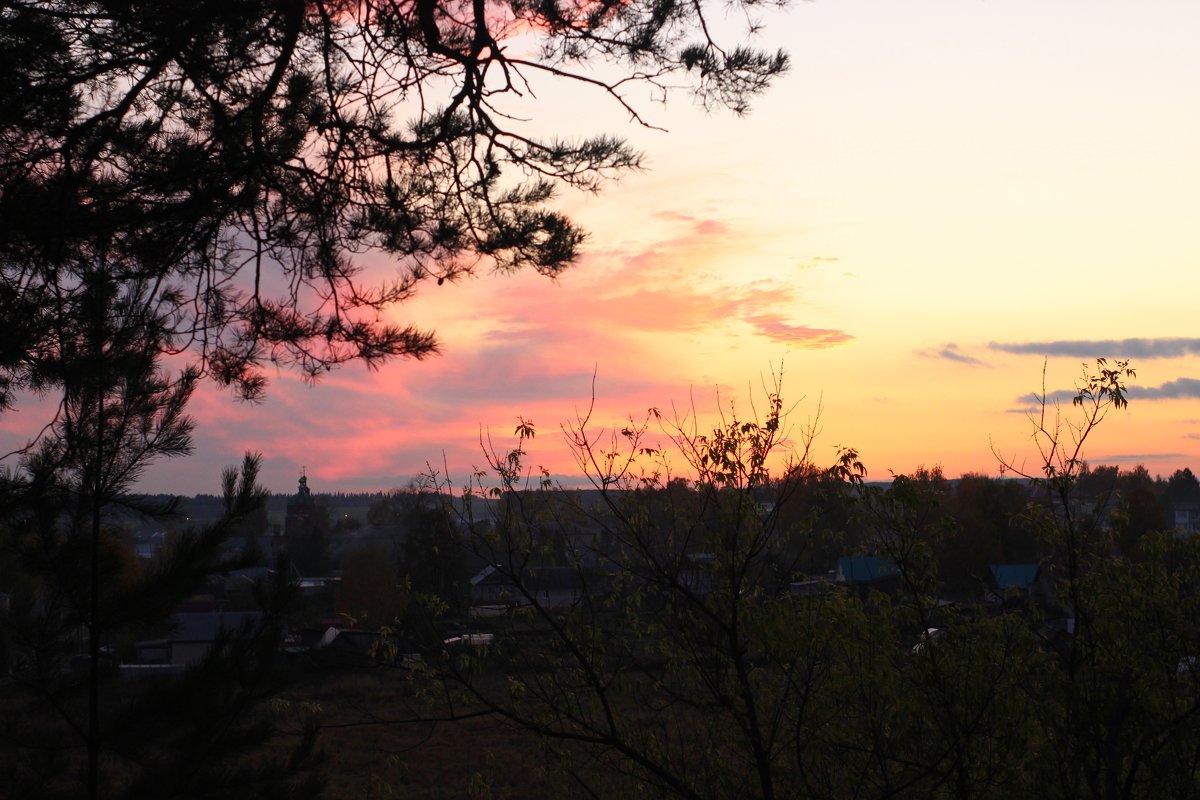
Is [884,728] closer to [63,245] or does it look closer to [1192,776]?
[1192,776]

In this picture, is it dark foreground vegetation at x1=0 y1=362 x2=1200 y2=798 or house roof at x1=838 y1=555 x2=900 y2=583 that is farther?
house roof at x1=838 y1=555 x2=900 y2=583

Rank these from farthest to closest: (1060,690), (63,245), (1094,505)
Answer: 1. (1094,505)
2. (1060,690)
3. (63,245)

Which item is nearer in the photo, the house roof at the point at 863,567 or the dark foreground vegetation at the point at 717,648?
the dark foreground vegetation at the point at 717,648

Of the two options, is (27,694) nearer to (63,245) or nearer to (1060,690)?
(63,245)

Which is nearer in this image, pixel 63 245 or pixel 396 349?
pixel 63 245

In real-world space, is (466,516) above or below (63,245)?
below

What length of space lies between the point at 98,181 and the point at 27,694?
11.1 ft

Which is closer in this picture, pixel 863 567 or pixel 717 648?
pixel 717 648

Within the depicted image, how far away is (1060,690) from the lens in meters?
5.44

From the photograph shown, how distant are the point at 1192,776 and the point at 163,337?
549cm

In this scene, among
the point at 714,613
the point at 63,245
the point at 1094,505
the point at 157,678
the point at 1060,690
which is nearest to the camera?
the point at 63,245

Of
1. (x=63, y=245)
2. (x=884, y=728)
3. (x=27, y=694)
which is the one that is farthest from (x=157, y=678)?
(x=884, y=728)

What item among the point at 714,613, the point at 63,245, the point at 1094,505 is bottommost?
the point at 714,613

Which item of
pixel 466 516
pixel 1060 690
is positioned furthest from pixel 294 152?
pixel 1060 690
